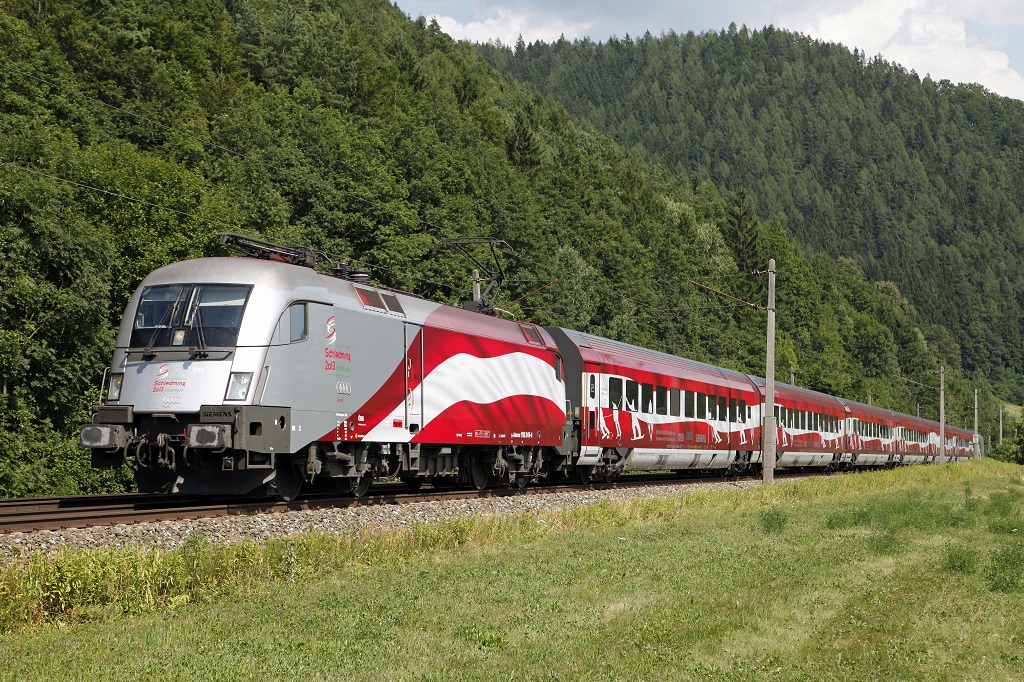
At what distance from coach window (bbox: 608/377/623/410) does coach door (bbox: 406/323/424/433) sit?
34.1ft

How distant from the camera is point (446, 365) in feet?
77.0

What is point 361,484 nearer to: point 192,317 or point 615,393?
point 192,317

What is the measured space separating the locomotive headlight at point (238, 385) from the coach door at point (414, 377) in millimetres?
4969

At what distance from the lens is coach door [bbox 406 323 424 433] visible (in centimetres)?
2192

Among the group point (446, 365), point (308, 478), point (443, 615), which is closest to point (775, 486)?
point (446, 365)

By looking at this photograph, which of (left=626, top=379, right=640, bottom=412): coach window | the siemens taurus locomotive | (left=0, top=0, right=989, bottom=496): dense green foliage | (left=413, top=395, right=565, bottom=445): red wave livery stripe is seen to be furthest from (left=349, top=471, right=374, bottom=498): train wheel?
(left=0, top=0, right=989, bottom=496): dense green foliage

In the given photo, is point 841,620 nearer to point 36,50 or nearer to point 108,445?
point 108,445

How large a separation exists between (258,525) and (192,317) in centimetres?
379

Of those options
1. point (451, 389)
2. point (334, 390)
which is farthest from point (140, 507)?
point (451, 389)

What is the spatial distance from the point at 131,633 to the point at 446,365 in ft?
45.7

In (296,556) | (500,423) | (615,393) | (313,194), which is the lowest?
(296,556)

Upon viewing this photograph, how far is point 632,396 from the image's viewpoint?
108 feet

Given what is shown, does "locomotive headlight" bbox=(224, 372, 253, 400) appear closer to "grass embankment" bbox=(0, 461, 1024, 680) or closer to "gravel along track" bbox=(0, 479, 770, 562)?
"gravel along track" bbox=(0, 479, 770, 562)

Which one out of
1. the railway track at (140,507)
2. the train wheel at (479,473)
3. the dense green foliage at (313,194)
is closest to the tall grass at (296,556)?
the railway track at (140,507)
